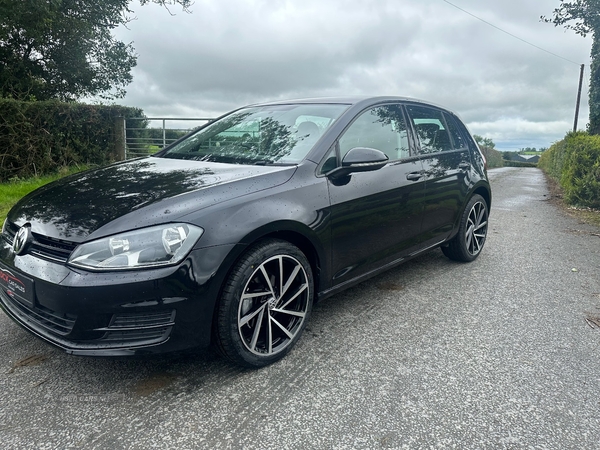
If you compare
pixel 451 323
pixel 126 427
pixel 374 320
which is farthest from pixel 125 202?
pixel 451 323

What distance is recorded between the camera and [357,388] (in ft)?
7.98

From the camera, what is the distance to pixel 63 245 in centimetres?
224

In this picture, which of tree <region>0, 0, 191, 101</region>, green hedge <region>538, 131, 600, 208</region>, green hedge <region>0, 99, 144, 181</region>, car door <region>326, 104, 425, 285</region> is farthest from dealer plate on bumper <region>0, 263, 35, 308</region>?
tree <region>0, 0, 191, 101</region>

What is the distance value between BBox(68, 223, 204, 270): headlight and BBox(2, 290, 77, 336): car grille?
271 millimetres

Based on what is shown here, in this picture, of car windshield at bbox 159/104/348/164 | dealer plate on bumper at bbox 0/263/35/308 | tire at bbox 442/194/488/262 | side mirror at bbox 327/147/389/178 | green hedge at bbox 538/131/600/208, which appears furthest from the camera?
green hedge at bbox 538/131/600/208

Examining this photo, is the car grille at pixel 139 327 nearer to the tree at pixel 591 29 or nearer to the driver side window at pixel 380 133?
the driver side window at pixel 380 133

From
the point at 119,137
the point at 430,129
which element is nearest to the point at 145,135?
the point at 119,137

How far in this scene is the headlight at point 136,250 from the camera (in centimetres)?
213

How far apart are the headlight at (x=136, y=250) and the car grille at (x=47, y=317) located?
0.27 m

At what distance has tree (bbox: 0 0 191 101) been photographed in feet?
42.1

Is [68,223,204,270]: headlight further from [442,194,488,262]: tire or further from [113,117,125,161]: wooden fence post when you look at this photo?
[113,117,125,161]: wooden fence post

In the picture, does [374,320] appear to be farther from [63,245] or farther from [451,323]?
[63,245]

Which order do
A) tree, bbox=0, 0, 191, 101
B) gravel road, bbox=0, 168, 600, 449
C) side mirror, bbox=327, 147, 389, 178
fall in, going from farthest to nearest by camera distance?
tree, bbox=0, 0, 191, 101
side mirror, bbox=327, 147, 389, 178
gravel road, bbox=0, 168, 600, 449

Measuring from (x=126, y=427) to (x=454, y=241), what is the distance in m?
3.58
